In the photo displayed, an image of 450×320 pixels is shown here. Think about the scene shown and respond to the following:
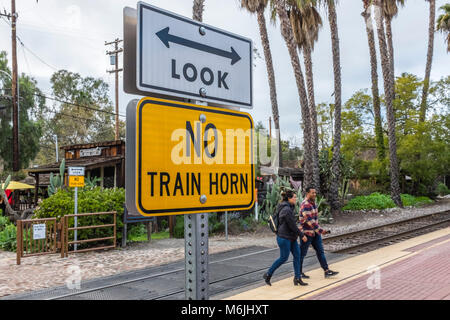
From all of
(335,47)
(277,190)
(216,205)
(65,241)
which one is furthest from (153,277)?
(335,47)

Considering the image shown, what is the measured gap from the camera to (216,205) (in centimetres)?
199

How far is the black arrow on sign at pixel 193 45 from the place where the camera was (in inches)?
76.4

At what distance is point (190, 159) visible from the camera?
1894 mm

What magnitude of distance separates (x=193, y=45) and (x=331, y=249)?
10140 millimetres

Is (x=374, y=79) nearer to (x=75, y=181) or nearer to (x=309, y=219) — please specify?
(x=75, y=181)

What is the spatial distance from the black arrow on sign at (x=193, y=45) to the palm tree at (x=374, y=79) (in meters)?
28.3

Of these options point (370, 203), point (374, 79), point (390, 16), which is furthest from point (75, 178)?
point (390, 16)

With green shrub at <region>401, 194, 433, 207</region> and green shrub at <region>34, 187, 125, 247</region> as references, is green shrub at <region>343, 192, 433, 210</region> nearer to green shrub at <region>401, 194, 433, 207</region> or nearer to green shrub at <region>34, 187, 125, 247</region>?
green shrub at <region>401, 194, 433, 207</region>

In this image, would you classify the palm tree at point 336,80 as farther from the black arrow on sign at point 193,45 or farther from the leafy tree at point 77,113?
the leafy tree at point 77,113

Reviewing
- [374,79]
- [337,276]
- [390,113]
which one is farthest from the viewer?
[374,79]

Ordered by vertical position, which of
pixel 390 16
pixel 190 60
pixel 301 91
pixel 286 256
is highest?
pixel 390 16

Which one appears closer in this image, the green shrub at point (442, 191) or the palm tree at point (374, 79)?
the palm tree at point (374, 79)

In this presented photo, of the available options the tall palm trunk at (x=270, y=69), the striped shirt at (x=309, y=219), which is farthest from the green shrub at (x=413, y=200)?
the striped shirt at (x=309, y=219)
